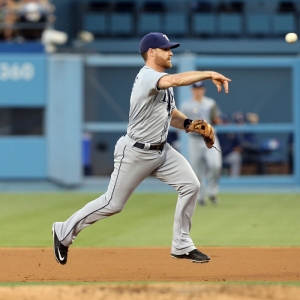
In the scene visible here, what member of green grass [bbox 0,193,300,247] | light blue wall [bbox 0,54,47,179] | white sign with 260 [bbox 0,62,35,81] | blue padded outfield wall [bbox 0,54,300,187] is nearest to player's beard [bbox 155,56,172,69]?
green grass [bbox 0,193,300,247]

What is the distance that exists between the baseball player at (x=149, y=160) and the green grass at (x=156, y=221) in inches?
76.9

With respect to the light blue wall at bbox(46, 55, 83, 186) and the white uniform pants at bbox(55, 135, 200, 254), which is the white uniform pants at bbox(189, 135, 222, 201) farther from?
the white uniform pants at bbox(55, 135, 200, 254)

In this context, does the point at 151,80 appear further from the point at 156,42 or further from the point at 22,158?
the point at 22,158

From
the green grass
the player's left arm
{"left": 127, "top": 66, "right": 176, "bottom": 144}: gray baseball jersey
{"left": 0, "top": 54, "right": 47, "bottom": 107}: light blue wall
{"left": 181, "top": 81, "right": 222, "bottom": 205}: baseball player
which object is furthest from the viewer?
{"left": 0, "top": 54, "right": 47, "bottom": 107}: light blue wall

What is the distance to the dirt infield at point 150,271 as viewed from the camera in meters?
5.33

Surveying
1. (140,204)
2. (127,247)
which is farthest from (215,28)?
(127,247)

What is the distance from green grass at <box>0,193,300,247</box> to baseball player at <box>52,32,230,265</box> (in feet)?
6.41

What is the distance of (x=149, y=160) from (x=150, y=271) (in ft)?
3.30

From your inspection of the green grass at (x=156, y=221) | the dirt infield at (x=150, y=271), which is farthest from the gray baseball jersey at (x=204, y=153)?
the dirt infield at (x=150, y=271)

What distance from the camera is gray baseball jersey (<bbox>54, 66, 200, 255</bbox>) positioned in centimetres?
654

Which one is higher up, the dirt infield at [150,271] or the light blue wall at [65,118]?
the light blue wall at [65,118]

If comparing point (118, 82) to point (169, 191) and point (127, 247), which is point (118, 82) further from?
point (127, 247)

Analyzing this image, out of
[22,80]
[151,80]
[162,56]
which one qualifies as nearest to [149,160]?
[151,80]

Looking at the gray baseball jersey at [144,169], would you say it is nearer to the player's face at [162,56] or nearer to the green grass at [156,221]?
the player's face at [162,56]
